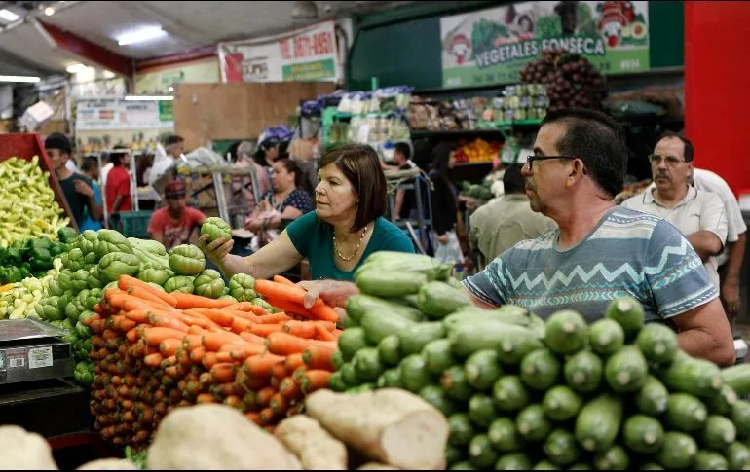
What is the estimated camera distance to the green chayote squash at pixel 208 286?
4.09 m

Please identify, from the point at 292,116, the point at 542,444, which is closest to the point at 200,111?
the point at 292,116

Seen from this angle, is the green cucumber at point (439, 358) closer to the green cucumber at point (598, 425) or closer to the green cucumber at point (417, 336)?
the green cucumber at point (417, 336)

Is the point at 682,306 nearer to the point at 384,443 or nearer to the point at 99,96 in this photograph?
the point at 384,443

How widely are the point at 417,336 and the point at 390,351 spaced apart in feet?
0.23

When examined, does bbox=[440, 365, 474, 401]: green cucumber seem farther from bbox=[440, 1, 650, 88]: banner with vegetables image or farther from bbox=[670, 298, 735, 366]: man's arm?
bbox=[440, 1, 650, 88]: banner with vegetables image

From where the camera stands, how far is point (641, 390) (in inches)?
74.1

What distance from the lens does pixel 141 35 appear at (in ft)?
72.3

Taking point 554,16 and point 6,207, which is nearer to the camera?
point 6,207

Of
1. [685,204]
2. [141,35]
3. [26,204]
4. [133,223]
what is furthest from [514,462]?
[141,35]

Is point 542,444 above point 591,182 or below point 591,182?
below

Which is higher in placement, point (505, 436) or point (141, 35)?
point (141, 35)

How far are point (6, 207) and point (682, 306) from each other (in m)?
5.72

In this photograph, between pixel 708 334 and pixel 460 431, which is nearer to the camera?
pixel 460 431

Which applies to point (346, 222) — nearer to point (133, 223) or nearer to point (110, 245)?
point (110, 245)
